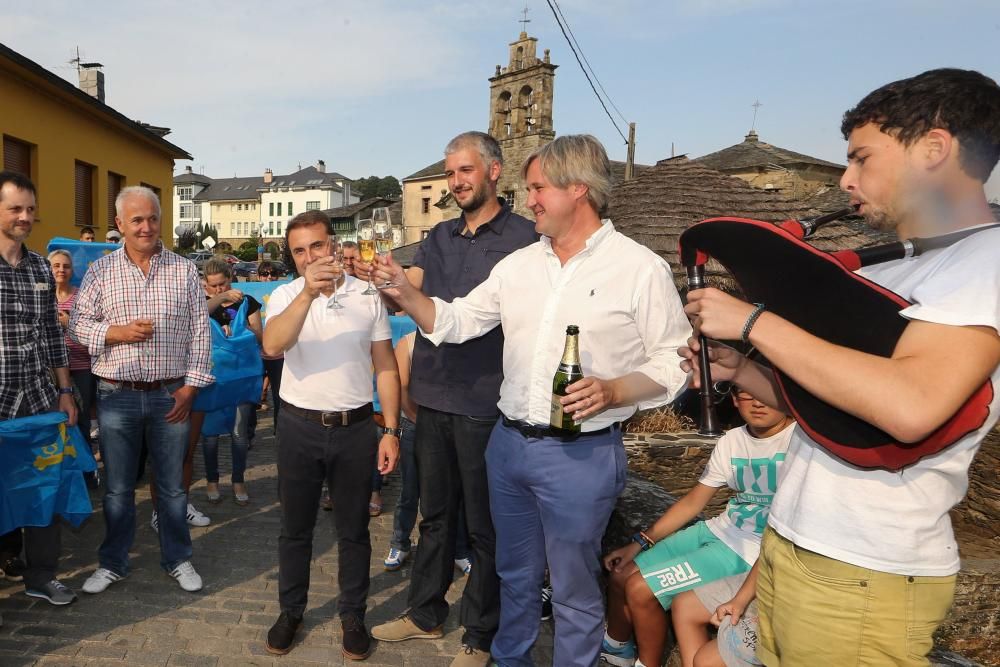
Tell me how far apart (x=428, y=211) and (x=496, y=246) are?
2044 inches

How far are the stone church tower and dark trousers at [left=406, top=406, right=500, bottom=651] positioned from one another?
32.8 metres

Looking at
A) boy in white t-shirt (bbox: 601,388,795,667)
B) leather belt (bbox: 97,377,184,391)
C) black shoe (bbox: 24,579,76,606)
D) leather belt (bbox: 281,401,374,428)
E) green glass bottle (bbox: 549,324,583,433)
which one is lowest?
black shoe (bbox: 24,579,76,606)

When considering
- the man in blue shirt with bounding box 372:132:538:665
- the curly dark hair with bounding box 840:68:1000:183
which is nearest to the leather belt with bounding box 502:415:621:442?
the man in blue shirt with bounding box 372:132:538:665

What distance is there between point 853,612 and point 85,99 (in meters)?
19.1

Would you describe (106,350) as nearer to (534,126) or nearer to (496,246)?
(496,246)

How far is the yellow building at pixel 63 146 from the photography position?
529 inches

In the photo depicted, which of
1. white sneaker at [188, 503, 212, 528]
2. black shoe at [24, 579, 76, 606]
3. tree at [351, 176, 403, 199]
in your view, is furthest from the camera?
tree at [351, 176, 403, 199]

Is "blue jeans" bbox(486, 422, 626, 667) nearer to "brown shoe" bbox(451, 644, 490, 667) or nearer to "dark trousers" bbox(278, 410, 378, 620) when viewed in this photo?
"brown shoe" bbox(451, 644, 490, 667)

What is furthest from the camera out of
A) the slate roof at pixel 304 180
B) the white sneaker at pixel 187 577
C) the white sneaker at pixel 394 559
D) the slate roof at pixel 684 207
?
the slate roof at pixel 304 180

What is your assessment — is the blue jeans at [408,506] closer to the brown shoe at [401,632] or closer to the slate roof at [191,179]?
the brown shoe at [401,632]

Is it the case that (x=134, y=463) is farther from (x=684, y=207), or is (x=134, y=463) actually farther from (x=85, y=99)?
(x=85, y=99)

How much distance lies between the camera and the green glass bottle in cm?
282

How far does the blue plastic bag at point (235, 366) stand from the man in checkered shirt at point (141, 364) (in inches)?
56.6

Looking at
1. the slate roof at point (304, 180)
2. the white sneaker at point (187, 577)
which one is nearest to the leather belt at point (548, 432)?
the white sneaker at point (187, 577)
